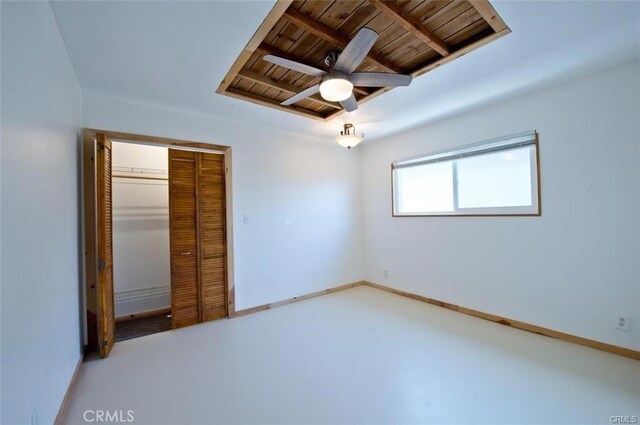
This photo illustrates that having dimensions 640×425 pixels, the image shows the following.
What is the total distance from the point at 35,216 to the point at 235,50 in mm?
1578

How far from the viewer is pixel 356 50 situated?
5.37 feet

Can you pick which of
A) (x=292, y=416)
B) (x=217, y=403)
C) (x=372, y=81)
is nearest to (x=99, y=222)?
(x=217, y=403)

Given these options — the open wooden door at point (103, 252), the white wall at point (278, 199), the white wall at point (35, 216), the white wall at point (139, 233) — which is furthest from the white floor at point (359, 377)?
the white wall at point (139, 233)

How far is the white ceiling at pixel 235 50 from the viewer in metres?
1.57

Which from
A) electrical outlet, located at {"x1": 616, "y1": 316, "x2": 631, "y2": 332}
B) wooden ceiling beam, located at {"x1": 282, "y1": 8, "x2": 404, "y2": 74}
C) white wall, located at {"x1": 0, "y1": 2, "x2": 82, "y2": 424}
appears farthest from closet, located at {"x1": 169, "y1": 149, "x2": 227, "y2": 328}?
electrical outlet, located at {"x1": 616, "y1": 316, "x2": 631, "y2": 332}

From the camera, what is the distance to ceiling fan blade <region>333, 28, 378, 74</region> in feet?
4.88

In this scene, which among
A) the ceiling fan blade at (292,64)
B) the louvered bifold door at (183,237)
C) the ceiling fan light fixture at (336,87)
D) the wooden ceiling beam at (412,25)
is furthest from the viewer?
the louvered bifold door at (183,237)

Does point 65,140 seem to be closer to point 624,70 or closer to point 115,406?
point 115,406

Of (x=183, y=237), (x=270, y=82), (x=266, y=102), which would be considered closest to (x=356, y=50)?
(x=270, y=82)

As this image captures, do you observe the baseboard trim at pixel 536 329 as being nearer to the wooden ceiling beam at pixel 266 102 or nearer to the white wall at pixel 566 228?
the white wall at pixel 566 228

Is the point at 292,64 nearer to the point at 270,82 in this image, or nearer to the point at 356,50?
the point at 356,50

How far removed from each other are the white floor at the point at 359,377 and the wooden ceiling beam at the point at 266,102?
96.6 inches

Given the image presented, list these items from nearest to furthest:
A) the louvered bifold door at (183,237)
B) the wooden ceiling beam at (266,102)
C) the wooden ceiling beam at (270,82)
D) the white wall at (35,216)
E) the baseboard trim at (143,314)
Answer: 1. the white wall at (35,216)
2. the wooden ceiling beam at (270,82)
3. the wooden ceiling beam at (266,102)
4. the louvered bifold door at (183,237)
5. the baseboard trim at (143,314)

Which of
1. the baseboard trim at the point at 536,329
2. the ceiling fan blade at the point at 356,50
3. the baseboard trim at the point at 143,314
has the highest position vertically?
the ceiling fan blade at the point at 356,50
